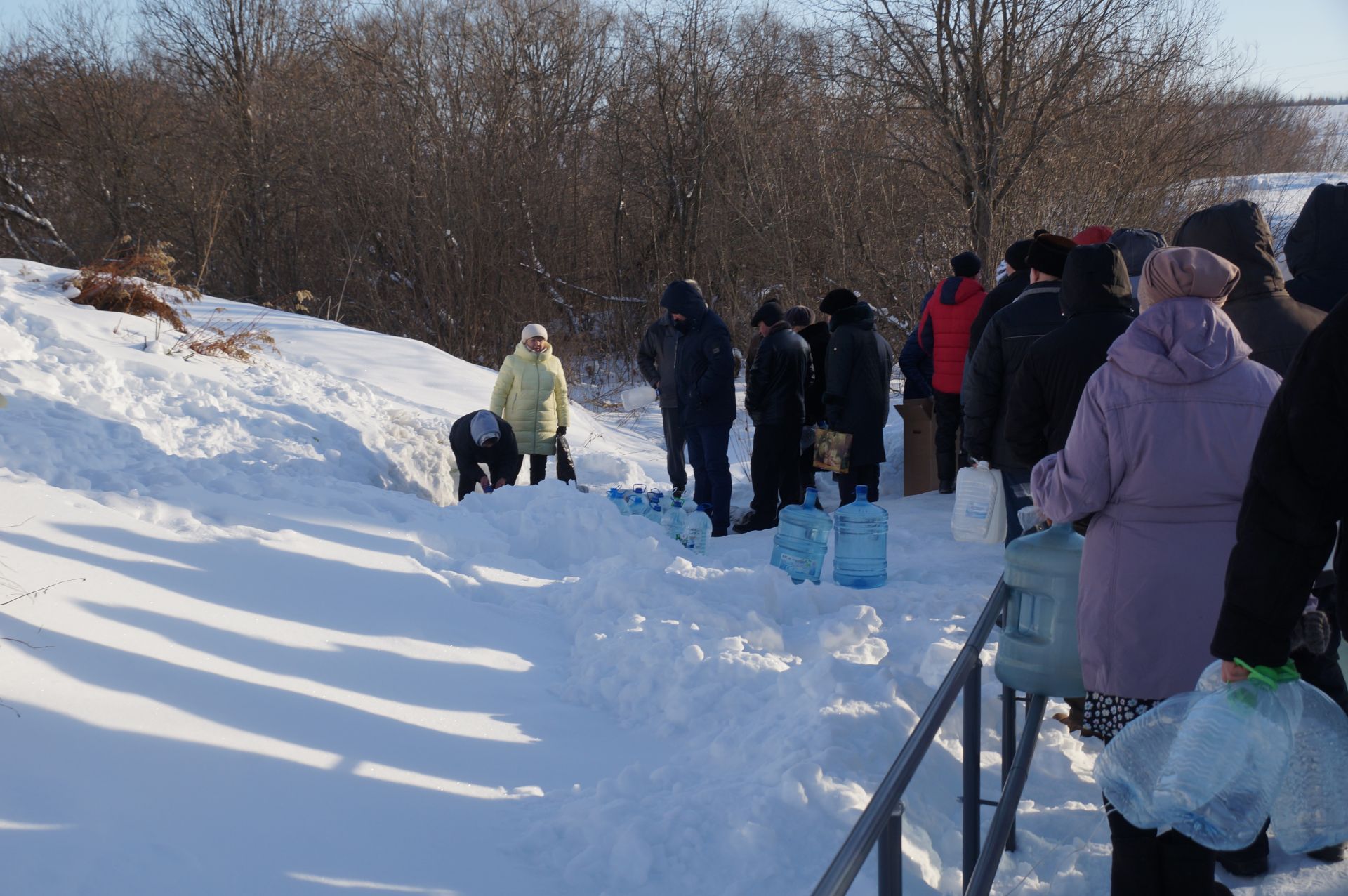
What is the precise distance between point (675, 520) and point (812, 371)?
1936 millimetres

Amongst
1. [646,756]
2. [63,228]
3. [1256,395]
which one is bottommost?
[646,756]

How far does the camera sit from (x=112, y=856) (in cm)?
285

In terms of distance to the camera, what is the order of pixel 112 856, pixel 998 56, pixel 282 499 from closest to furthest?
pixel 112 856, pixel 282 499, pixel 998 56

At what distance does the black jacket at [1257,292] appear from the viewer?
3.92 meters

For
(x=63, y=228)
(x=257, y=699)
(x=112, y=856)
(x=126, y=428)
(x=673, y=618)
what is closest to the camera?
(x=112, y=856)

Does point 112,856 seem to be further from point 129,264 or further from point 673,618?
point 129,264

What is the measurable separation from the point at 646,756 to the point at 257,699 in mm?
1380

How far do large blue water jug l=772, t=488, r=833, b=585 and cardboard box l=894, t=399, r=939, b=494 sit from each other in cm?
298

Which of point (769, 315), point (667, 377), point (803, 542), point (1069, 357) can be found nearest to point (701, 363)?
point (769, 315)

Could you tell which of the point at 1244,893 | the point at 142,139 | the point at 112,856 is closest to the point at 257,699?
the point at 112,856

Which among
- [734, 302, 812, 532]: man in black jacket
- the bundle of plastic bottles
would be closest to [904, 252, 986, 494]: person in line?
[734, 302, 812, 532]: man in black jacket

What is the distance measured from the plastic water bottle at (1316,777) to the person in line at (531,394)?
807cm

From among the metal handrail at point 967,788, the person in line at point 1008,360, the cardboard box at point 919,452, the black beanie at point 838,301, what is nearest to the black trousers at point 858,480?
the cardboard box at point 919,452

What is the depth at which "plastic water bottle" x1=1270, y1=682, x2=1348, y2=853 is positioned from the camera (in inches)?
86.7
